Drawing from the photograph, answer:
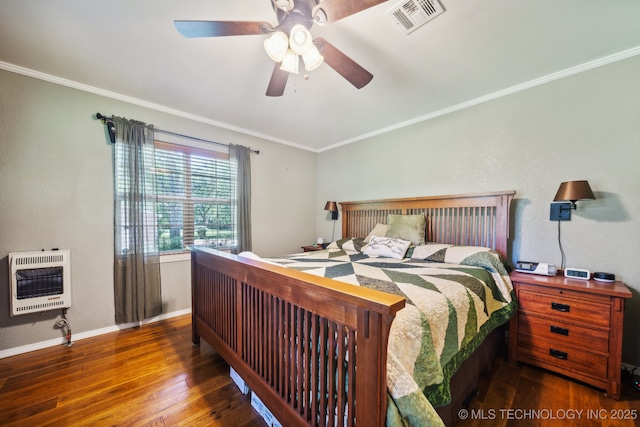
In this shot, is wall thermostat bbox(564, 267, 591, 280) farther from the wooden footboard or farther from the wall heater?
the wall heater

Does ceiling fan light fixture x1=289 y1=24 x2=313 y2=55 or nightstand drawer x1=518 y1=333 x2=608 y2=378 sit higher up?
ceiling fan light fixture x1=289 y1=24 x2=313 y2=55

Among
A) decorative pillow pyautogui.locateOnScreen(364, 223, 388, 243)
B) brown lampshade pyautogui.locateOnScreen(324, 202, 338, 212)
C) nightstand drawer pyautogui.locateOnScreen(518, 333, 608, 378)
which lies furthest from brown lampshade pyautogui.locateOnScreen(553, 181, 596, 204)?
brown lampshade pyautogui.locateOnScreen(324, 202, 338, 212)

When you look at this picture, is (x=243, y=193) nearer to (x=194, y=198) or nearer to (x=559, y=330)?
(x=194, y=198)

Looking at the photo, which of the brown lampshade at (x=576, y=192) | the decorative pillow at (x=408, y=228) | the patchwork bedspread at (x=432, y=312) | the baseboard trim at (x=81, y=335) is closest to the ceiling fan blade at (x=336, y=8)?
the patchwork bedspread at (x=432, y=312)

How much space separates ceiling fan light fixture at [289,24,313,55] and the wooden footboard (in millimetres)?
1237

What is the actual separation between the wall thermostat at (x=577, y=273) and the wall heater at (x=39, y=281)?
4.27m

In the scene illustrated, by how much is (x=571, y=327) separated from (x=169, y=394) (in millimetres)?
2811

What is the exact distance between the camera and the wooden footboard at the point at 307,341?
0.75 meters

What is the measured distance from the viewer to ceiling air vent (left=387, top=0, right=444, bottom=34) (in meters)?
1.38

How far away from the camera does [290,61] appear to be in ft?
4.72

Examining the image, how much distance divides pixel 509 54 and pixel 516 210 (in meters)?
1.35

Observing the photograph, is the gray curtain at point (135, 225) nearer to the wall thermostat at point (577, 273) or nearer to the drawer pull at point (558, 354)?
the drawer pull at point (558, 354)

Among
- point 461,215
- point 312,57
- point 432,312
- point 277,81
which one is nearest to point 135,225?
point 277,81

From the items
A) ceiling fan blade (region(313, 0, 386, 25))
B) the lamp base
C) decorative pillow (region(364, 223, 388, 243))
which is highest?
ceiling fan blade (region(313, 0, 386, 25))
